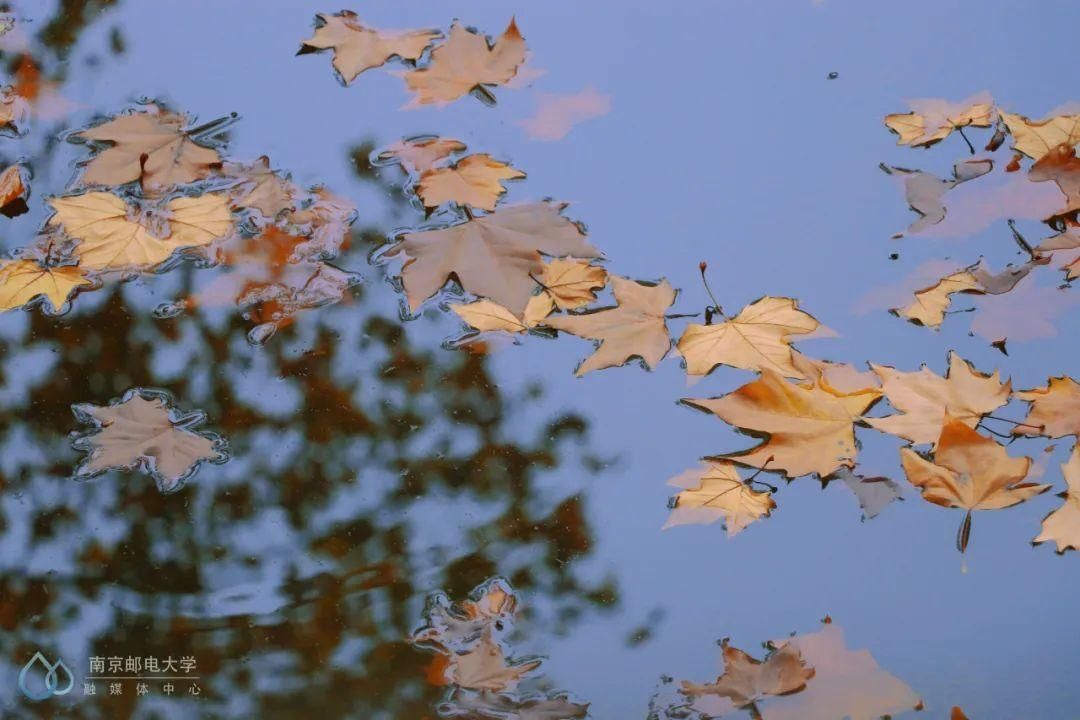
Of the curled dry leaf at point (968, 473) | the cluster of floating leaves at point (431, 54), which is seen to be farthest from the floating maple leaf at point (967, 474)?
the cluster of floating leaves at point (431, 54)

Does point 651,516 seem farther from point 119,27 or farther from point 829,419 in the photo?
point 119,27

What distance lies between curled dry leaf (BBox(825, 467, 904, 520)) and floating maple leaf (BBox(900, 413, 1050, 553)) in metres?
0.02

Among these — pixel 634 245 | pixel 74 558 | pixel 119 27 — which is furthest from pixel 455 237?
pixel 119 27

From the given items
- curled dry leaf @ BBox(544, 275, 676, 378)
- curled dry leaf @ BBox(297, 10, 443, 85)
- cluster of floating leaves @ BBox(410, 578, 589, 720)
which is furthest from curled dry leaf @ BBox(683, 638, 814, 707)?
curled dry leaf @ BBox(297, 10, 443, 85)

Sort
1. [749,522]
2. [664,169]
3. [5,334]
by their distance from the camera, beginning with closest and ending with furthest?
1. [749,522]
2. [5,334]
3. [664,169]

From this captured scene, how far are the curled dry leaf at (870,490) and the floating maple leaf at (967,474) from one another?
0.9 inches

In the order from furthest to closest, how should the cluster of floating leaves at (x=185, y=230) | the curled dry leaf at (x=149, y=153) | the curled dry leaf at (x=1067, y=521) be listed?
the curled dry leaf at (x=149, y=153)
the cluster of floating leaves at (x=185, y=230)
the curled dry leaf at (x=1067, y=521)

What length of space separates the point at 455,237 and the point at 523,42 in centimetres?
45

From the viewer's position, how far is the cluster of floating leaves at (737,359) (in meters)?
1.03

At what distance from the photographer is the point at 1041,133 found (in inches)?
54.4

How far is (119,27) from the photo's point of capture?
5.13 ft

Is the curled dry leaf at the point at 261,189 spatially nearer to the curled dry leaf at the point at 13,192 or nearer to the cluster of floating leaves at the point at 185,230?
the cluster of floating leaves at the point at 185,230

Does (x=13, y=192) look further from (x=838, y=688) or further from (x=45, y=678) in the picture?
(x=838, y=688)

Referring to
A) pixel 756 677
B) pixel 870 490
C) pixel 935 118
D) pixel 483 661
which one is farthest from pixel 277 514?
pixel 935 118
